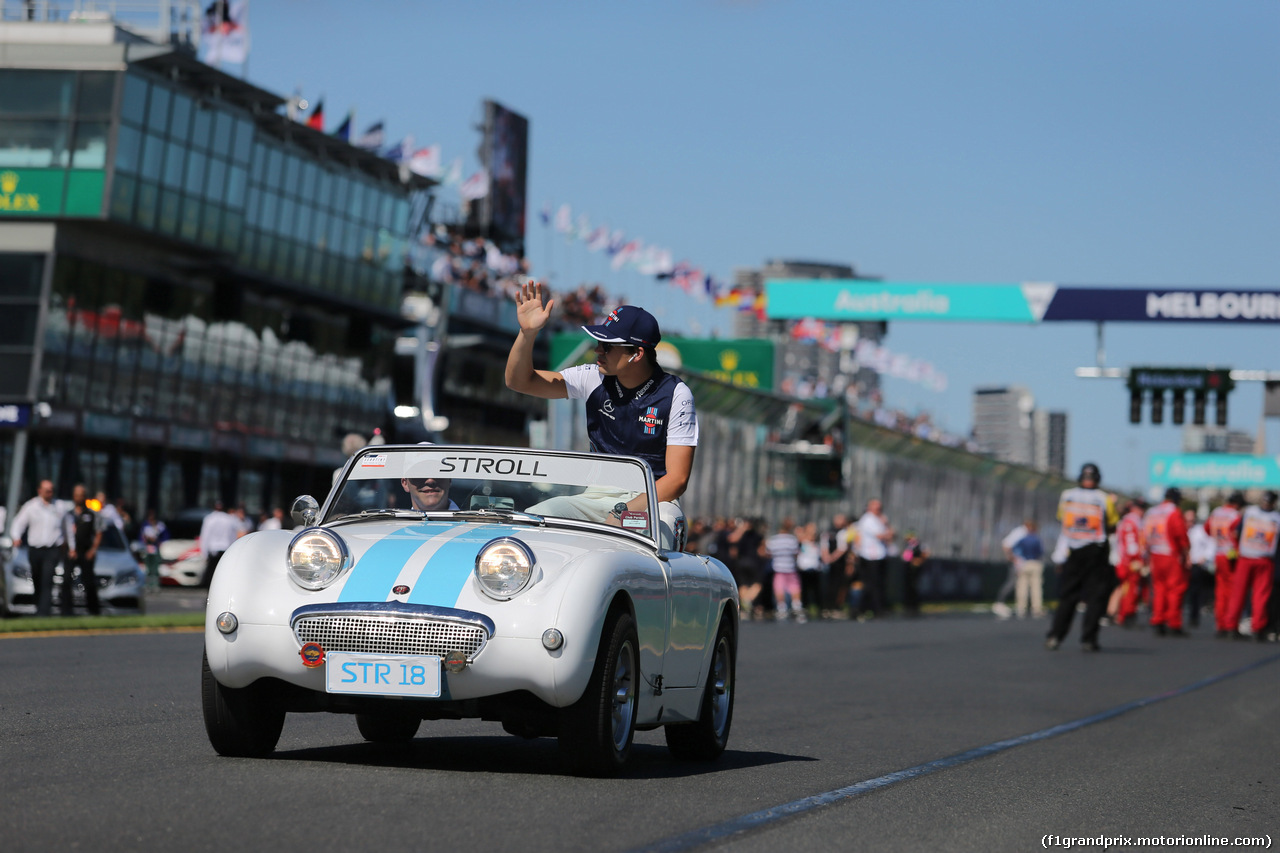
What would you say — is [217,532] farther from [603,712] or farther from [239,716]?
[603,712]

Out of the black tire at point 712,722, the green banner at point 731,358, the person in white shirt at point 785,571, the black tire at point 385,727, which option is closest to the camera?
the black tire at point 385,727

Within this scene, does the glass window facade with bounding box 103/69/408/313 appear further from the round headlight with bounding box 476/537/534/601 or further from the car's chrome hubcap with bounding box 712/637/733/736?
the round headlight with bounding box 476/537/534/601

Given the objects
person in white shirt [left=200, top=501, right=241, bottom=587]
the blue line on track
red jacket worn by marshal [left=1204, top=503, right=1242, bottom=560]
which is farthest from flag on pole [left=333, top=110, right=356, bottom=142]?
the blue line on track

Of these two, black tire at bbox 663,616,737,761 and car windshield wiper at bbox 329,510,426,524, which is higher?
car windshield wiper at bbox 329,510,426,524

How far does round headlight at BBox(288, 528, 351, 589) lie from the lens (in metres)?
6.82

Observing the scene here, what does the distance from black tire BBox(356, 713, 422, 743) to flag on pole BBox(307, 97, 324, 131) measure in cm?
4916

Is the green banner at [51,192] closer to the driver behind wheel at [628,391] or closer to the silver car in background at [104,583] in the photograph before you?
the silver car in background at [104,583]

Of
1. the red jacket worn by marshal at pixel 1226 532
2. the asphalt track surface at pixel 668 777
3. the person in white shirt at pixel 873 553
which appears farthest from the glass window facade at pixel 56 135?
the asphalt track surface at pixel 668 777

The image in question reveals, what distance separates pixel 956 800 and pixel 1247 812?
3.55 ft

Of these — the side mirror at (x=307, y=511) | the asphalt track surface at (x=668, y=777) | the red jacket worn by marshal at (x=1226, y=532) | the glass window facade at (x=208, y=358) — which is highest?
the glass window facade at (x=208, y=358)

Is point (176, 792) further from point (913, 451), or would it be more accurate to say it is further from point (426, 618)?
point (913, 451)

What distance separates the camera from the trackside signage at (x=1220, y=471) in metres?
85.8

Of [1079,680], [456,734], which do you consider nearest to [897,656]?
[1079,680]

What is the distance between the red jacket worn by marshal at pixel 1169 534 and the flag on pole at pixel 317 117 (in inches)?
1397
